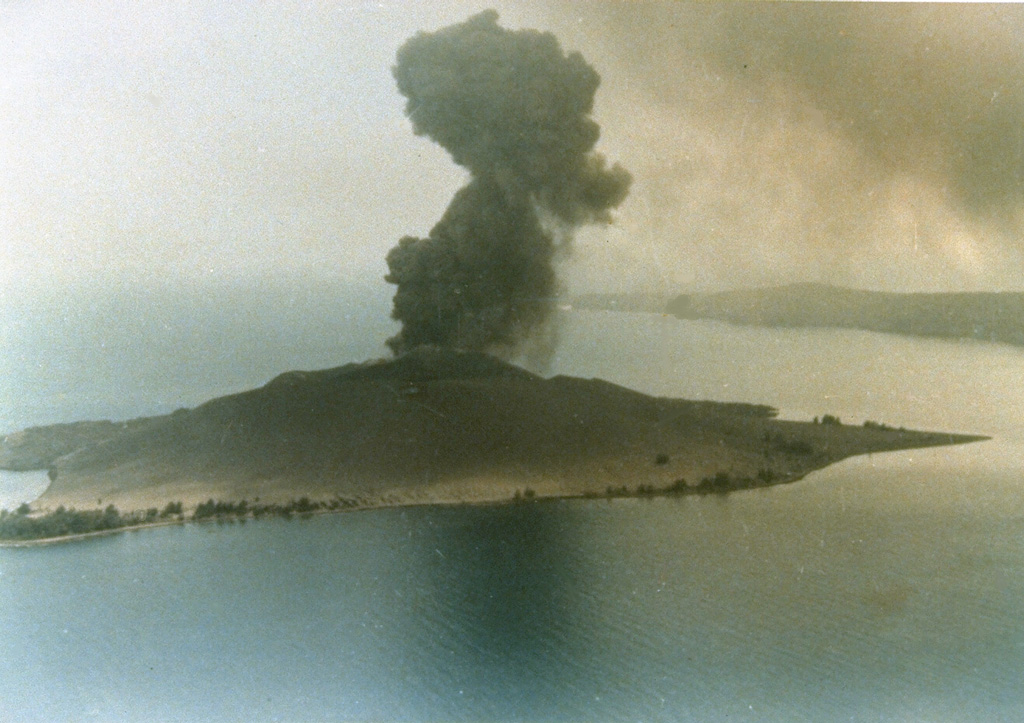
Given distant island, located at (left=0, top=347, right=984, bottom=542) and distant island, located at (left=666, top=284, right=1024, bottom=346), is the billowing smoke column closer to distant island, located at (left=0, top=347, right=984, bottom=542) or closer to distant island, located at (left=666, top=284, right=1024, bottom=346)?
distant island, located at (left=0, top=347, right=984, bottom=542)

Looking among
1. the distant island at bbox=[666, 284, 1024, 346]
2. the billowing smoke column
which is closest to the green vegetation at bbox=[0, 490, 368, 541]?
the billowing smoke column

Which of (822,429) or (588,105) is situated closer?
(588,105)

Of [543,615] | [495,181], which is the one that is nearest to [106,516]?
[543,615]

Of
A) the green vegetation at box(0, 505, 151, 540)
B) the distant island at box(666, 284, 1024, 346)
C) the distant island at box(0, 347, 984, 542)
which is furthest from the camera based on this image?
the distant island at box(666, 284, 1024, 346)

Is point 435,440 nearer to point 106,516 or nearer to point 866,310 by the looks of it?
point 106,516

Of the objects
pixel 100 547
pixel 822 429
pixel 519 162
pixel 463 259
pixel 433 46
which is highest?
pixel 433 46

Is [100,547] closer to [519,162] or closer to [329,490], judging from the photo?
[329,490]

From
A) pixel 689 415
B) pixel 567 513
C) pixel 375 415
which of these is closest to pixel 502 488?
pixel 567 513
